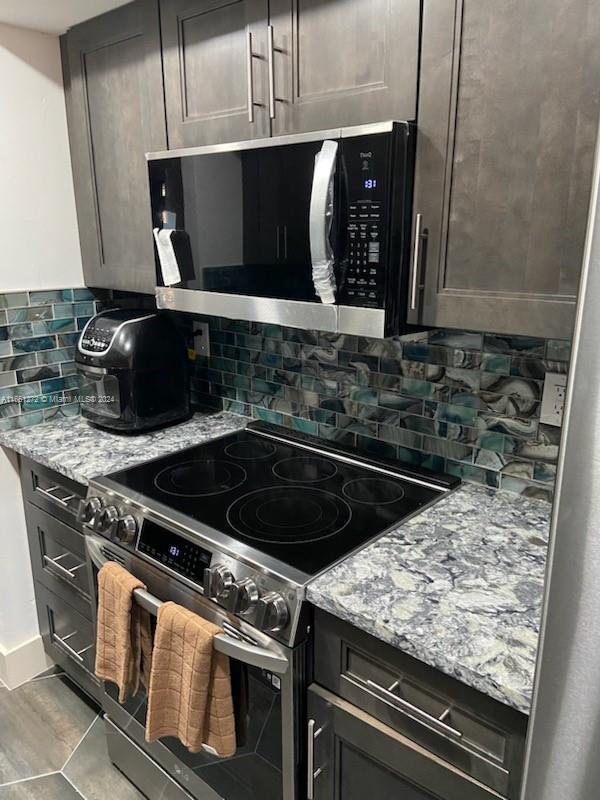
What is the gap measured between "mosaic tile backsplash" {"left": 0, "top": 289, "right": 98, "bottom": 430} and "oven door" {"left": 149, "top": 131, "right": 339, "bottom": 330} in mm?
568

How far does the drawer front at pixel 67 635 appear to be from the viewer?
1.89 metres

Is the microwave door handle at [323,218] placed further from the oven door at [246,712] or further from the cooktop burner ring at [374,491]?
the oven door at [246,712]

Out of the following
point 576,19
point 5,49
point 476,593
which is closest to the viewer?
point 576,19

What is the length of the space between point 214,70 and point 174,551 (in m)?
1.16

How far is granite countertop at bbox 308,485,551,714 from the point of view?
0.92 m

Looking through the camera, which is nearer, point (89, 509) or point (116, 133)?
point (89, 509)

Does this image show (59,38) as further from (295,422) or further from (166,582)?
(166,582)

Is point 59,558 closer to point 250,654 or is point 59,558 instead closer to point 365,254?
point 250,654

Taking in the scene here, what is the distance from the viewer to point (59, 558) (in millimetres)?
1907

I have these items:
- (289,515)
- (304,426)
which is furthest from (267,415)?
(289,515)

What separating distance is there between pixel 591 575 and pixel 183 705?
102 cm

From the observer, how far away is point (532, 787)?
0.66 meters

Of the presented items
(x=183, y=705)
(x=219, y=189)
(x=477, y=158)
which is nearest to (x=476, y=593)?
(x=183, y=705)

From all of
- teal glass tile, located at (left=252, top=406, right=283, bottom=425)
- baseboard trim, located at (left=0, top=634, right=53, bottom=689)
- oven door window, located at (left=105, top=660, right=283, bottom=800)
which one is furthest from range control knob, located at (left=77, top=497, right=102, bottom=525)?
baseboard trim, located at (left=0, top=634, right=53, bottom=689)
